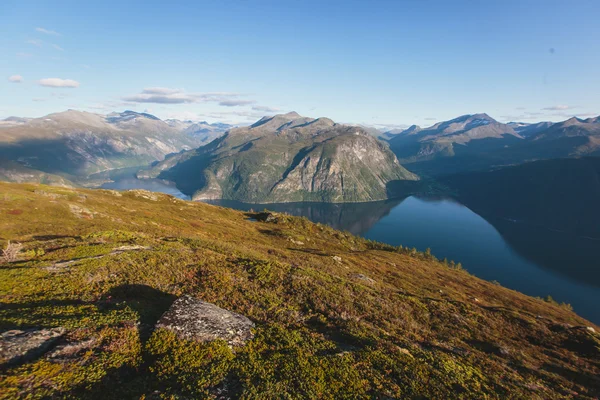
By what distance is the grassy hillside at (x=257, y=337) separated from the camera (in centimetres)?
1296

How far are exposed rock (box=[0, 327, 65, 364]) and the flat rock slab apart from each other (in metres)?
4.81

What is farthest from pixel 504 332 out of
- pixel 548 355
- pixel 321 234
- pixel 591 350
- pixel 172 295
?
pixel 321 234

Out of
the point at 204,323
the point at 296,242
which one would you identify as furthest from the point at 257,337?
the point at 296,242

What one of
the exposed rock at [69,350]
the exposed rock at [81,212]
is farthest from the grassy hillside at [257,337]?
the exposed rock at [81,212]

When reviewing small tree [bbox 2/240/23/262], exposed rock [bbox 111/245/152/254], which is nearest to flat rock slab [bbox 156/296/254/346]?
exposed rock [bbox 111/245/152/254]

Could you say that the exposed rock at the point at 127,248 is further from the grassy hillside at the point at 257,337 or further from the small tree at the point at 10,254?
the small tree at the point at 10,254

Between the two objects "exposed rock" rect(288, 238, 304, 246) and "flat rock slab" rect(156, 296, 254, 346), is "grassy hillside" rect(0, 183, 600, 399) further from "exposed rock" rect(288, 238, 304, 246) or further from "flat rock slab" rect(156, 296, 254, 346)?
"exposed rock" rect(288, 238, 304, 246)

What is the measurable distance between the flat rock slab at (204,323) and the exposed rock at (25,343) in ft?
15.8

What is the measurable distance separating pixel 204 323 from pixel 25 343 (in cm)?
808

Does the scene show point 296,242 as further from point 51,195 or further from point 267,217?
point 51,195

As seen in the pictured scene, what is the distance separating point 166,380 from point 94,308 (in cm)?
832

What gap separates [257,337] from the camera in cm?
1769

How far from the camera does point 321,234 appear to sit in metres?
115

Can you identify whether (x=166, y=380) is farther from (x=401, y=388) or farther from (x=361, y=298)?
(x=361, y=298)
